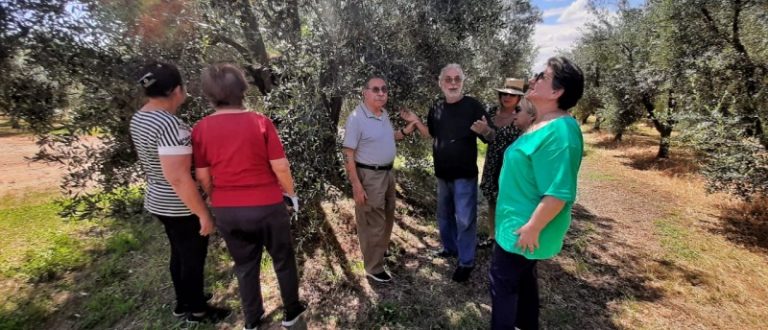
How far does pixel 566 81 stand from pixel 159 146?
280 cm

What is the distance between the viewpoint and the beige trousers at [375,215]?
12.6ft

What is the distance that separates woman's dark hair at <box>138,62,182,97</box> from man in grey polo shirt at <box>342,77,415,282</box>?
61.4 inches

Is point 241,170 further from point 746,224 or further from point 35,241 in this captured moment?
point 746,224

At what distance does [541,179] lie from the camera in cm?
228

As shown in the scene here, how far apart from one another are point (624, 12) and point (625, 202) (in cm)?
1131

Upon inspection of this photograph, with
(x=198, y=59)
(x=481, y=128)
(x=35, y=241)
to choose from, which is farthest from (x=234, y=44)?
(x=35, y=241)

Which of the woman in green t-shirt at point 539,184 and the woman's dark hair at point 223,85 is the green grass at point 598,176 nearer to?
the woman in green t-shirt at point 539,184

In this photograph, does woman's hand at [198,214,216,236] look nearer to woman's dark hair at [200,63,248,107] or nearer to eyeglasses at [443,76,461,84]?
woman's dark hair at [200,63,248,107]

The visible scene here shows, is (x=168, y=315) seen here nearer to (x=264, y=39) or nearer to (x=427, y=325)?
(x=427, y=325)

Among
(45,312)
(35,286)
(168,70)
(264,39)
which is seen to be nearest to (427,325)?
(168,70)

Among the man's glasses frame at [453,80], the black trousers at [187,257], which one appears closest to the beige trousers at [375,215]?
the man's glasses frame at [453,80]

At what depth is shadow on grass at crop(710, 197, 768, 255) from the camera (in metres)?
6.24

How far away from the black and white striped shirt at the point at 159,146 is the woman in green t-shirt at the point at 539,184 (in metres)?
2.33

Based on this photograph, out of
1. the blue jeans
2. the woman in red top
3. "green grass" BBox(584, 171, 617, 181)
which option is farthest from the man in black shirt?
"green grass" BBox(584, 171, 617, 181)
